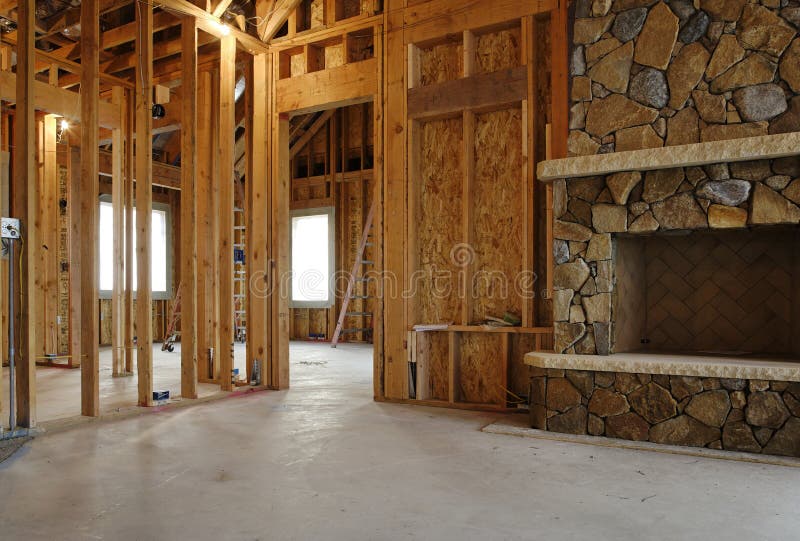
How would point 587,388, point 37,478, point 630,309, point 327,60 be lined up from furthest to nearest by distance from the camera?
point 327,60 < point 630,309 < point 587,388 < point 37,478

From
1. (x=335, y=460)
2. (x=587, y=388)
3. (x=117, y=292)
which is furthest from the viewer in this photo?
(x=117, y=292)

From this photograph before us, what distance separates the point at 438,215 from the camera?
5285mm

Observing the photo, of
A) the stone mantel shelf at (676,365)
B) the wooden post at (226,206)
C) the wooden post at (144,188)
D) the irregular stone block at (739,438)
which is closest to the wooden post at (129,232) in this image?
the wooden post at (226,206)

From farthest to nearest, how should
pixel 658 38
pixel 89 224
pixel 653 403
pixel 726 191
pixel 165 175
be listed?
1. pixel 165 175
2. pixel 89 224
3. pixel 658 38
4. pixel 653 403
5. pixel 726 191

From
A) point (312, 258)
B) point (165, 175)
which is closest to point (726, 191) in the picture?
point (312, 258)

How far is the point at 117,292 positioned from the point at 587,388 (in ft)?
18.2

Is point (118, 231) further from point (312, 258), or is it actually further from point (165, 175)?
point (312, 258)

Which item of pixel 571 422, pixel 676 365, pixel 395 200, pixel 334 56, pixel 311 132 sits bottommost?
pixel 571 422

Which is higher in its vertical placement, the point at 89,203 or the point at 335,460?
the point at 89,203

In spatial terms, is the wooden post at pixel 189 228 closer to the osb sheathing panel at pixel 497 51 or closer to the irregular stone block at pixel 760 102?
the osb sheathing panel at pixel 497 51

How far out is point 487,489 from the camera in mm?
2975

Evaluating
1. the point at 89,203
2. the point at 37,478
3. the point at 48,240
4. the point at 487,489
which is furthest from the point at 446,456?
the point at 48,240

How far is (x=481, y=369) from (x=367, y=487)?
2.22 metres

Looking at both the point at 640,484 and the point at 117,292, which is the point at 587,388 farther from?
the point at 117,292
